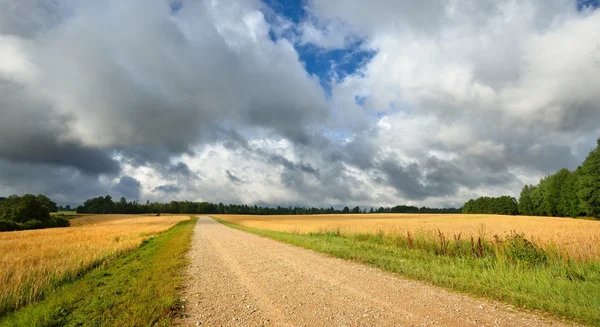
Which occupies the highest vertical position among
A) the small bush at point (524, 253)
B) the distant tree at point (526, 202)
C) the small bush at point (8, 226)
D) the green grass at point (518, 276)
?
the distant tree at point (526, 202)

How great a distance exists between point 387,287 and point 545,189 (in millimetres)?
116573

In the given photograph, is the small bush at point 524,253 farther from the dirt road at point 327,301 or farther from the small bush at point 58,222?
the small bush at point 58,222

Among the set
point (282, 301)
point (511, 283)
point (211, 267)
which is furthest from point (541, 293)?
point (211, 267)

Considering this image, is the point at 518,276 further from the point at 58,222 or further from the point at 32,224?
the point at 58,222

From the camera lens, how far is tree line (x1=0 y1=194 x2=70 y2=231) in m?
58.5

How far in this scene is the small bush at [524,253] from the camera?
484 inches

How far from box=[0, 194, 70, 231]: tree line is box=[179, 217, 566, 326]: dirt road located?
230 feet

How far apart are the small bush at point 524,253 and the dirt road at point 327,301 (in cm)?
619

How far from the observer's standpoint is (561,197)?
84.2 metres

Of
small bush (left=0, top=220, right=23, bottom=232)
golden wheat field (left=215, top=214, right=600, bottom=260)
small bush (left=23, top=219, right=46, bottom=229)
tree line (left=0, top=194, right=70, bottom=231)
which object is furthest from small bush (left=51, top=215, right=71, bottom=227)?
golden wheat field (left=215, top=214, right=600, bottom=260)

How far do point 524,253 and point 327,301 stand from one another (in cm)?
1019

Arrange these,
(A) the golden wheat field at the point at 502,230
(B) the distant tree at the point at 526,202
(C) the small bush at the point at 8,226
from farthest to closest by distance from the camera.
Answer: (B) the distant tree at the point at 526,202 → (C) the small bush at the point at 8,226 → (A) the golden wheat field at the point at 502,230

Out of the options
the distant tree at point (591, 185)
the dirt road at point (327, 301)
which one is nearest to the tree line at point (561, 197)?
the distant tree at point (591, 185)

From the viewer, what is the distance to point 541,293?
8.11 metres
